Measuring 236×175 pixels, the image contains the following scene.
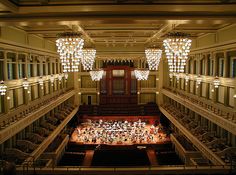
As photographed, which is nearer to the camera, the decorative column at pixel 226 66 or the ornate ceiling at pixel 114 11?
the ornate ceiling at pixel 114 11

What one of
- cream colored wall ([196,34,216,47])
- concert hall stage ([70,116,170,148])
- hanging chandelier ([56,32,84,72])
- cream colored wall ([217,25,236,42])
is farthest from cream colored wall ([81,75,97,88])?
hanging chandelier ([56,32,84,72])

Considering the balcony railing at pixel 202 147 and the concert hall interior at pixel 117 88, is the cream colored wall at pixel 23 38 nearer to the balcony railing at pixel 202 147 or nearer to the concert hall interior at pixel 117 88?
the concert hall interior at pixel 117 88

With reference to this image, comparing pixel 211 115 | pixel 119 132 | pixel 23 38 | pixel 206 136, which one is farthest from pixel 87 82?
pixel 211 115

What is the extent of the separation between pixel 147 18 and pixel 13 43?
8971 millimetres

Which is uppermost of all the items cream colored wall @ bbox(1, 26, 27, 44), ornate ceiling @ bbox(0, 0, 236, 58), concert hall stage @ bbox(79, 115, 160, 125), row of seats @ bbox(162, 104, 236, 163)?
cream colored wall @ bbox(1, 26, 27, 44)

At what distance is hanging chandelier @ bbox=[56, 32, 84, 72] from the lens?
30.9ft

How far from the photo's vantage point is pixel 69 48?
9.45 meters

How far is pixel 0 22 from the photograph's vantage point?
8.30m

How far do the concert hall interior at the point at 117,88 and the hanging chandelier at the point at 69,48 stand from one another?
0.11 feet

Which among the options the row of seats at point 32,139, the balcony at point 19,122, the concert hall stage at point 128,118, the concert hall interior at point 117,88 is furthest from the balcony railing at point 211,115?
the balcony at point 19,122

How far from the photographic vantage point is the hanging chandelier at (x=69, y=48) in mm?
9422

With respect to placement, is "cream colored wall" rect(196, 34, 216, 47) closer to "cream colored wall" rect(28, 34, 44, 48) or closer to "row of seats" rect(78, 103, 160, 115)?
"row of seats" rect(78, 103, 160, 115)

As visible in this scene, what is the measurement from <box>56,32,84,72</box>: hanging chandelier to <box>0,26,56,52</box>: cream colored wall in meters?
4.95

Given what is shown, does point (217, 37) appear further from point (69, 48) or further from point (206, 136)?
point (69, 48)
